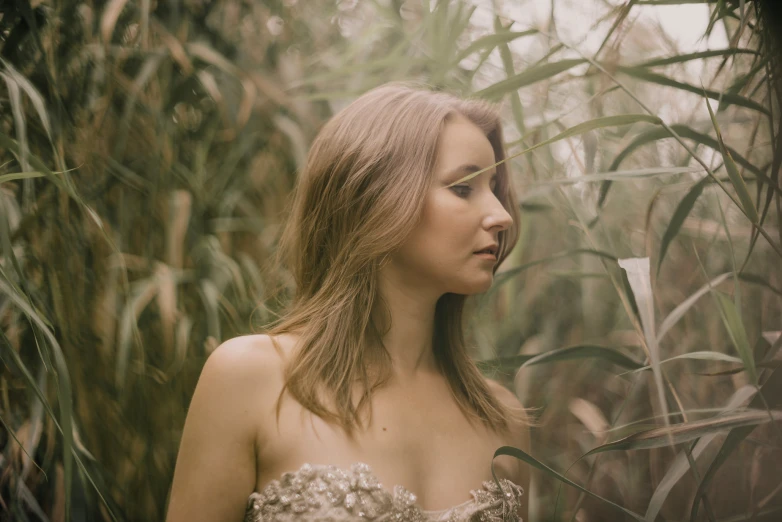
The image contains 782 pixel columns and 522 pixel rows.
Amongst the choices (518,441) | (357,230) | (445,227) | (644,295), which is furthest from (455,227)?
(518,441)

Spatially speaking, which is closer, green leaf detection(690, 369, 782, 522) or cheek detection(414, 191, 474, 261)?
green leaf detection(690, 369, 782, 522)

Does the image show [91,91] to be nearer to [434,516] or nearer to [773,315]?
[434,516]

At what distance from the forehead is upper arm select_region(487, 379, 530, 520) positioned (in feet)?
1.03

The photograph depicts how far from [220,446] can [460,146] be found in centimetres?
44

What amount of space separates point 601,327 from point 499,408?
1.33 feet

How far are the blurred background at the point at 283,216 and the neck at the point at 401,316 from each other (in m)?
0.17

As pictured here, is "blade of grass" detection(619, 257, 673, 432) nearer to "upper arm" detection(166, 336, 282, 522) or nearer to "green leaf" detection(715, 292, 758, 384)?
"green leaf" detection(715, 292, 758, 384)

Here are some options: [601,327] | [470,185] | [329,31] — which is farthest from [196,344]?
[601,327]

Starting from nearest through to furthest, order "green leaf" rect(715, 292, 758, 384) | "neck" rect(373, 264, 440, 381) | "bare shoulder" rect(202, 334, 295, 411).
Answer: "green leaf" rect(715, 292, 758, 384), "bare shoulder" rect(202, 334, 295, 411), "neck" rect(373, 264, 440, 381)

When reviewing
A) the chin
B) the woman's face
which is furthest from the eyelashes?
the chin

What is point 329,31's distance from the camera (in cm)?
122

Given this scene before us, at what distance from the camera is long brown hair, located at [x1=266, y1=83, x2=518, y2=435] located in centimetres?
79

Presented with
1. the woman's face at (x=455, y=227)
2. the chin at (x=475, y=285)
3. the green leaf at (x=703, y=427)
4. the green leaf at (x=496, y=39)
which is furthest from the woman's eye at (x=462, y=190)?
the green leaf at (x=703, y=427)

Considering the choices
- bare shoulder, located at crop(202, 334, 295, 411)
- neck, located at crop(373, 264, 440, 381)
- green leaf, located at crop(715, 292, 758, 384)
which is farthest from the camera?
neck, located at crop(373, 264, 440, 381)
